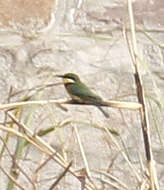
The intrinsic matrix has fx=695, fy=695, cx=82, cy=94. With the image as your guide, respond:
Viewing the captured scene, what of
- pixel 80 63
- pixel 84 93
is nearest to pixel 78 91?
pixel 84 93

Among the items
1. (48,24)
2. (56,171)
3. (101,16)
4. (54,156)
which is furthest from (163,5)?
(54,156)

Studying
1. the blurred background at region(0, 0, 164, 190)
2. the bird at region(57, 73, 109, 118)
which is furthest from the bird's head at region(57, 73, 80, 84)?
the blurred background at region(0, 0, 164, 190)

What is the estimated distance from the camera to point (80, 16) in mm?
1869

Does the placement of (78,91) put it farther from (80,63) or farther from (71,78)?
(80,63)

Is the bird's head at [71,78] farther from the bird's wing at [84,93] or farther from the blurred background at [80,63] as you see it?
the blurred background at [80,63]

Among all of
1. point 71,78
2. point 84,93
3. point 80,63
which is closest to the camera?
point 84,93

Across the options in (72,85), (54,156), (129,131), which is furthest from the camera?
(129,131)

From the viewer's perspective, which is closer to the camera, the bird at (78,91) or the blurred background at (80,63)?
the bird at (78,91)

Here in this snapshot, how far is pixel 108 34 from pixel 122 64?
0.09 metres

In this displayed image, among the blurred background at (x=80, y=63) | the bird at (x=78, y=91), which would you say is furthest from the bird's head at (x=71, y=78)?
the blurred background at (x=80, y=63)

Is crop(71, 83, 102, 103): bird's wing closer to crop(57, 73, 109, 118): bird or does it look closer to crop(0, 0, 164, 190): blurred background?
crop(57, 73, 109, 118): bird

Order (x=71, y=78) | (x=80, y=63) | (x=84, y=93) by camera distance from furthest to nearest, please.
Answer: (x=80, y=63), (x=71, y=78), (x=84, y=93)

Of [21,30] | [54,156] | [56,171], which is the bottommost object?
[56,171]

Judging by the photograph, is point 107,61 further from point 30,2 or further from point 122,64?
point 30,2
